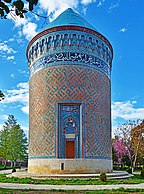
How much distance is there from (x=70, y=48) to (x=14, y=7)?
13.4 metres

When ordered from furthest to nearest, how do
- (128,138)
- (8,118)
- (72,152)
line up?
1. (8,118)
2. (128,138)
3. (72,152)

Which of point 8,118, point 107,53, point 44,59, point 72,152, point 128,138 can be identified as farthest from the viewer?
point 8,118

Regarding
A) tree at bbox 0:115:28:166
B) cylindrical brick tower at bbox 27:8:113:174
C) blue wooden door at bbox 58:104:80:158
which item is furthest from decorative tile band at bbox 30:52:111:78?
tree at bbox 0:115:28:166

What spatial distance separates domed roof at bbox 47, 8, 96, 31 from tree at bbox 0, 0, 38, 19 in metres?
14.0

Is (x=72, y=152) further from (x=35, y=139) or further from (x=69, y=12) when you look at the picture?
(x=69, y=12)

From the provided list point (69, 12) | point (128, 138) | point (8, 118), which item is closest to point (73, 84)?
point (69, 12)

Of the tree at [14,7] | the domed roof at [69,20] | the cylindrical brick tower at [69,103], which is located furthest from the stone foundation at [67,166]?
the tree at [14,7]

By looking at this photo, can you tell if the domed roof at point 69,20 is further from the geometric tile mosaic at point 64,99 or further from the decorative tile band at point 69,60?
the geometric tile mosaic at point 64,99

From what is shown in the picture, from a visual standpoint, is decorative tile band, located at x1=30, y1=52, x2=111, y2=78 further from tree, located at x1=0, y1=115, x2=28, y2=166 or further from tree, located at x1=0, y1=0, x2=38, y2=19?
tree, located at x1=0, y1=115, x2=28, y2=166

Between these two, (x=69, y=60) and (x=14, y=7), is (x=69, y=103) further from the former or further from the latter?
(x=14, y=7)

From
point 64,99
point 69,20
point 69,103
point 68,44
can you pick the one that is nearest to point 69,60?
point 68,44

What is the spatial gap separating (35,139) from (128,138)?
1155cm

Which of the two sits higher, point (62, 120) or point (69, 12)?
point (69, 12)

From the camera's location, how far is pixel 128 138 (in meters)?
24.7
